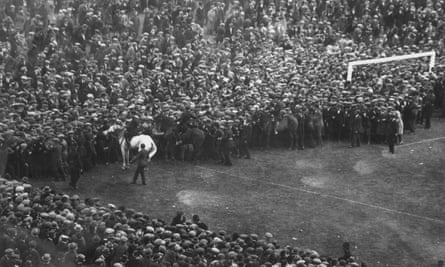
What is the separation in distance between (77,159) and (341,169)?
10.0 m

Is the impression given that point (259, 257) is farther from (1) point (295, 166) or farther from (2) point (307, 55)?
(2) point (307, 55)

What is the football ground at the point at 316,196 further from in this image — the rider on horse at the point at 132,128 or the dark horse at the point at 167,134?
the rider on horse at the point at 132,128

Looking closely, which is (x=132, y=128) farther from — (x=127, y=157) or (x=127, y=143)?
(x=127, y=157)

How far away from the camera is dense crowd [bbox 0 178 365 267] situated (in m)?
20.2

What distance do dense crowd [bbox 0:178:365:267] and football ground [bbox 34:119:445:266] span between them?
9.31ft

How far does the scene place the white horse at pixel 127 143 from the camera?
96.5ft

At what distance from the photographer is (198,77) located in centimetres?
3591

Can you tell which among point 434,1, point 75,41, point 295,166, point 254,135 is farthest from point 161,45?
point 434,1

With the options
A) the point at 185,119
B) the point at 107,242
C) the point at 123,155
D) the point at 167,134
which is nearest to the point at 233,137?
the point at 185,119

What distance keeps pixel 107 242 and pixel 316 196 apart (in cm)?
1002

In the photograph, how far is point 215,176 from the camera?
3027 centimetres

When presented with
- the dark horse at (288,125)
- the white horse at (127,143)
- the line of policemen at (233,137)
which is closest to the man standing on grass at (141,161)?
the white horse at (127,143)

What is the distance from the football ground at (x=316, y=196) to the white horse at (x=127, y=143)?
488mm

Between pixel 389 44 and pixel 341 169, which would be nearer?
pixel 341 169
